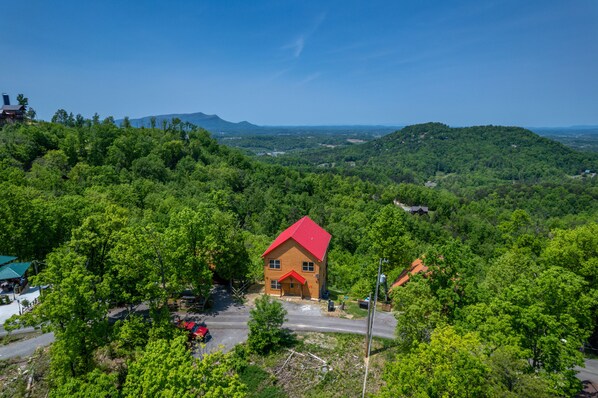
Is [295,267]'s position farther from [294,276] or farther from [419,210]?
[419,210]

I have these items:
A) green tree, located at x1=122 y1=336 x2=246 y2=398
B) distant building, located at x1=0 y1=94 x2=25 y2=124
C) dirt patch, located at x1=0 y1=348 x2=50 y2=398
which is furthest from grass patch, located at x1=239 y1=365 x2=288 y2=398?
distant building, located at x1=0 y1=94 x2=25 y2=124

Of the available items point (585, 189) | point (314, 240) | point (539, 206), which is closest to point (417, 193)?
point (539, 206)

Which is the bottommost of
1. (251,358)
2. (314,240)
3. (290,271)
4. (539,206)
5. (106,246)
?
(539,206)

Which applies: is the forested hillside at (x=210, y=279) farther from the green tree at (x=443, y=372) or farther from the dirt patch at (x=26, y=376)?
the dirt patch at (x=26, y=376)

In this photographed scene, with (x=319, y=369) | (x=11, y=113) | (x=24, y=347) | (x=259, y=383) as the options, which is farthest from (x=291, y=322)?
(x=11, y=113)

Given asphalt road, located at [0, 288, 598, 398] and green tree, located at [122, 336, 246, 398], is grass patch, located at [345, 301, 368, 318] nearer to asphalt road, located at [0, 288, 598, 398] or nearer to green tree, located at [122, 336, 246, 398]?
asphalt road, located at [0, 288, 598, 398]

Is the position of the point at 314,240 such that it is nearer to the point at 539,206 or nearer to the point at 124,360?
the point at 124,360

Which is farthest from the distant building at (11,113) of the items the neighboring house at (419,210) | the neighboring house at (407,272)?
the neighboring house at (419,210)
